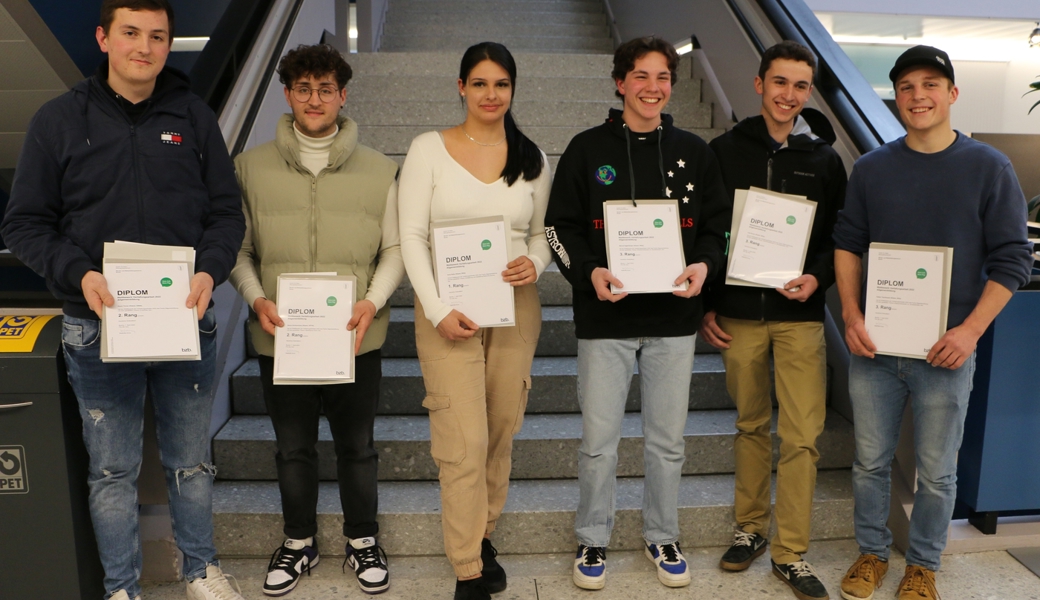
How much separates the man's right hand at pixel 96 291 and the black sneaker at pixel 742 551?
77.6 inches

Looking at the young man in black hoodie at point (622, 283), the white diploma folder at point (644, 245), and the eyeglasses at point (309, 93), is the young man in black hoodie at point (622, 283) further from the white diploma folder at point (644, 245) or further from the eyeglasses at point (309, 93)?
the eyeglasses at point (309, 93)

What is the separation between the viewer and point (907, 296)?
2.11 metres

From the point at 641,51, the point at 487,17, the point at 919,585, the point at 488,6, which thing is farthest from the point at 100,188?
the point at 488,6

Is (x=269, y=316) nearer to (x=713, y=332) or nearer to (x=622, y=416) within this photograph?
(x=622, y=416)

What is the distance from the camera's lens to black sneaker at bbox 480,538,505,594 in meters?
2.32

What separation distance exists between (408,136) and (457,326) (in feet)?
7.17

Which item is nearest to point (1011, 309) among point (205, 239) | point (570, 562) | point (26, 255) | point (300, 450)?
point (570, 562)

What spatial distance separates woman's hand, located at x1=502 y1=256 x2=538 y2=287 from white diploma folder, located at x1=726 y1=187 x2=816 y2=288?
2.14ft

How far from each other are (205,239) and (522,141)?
2.97 feet

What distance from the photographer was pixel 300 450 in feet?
7.43

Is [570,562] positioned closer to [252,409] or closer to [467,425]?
[467,425]

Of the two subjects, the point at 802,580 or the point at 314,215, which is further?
the point at 802,580

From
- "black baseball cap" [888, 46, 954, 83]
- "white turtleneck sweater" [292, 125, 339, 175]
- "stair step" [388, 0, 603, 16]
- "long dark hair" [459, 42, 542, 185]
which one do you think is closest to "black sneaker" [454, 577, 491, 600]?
"long dark hair" [459, 42, 542, 185]

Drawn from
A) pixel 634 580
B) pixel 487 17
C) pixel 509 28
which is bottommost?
pixel 634 580
